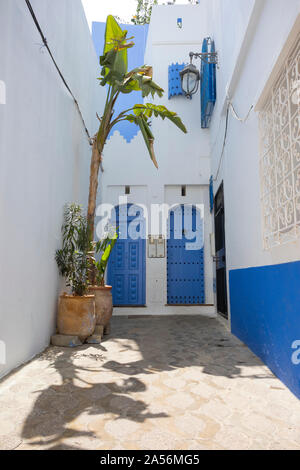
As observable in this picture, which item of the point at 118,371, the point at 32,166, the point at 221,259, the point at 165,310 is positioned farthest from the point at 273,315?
the point at 165,310

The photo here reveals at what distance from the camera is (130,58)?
7.90 m

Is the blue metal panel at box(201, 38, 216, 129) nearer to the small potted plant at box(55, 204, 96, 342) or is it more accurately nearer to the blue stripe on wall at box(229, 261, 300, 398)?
the small potted plant at box(55, 204, 96, 342)

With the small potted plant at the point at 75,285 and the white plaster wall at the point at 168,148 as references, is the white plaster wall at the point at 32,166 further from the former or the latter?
the white plaster wall at the point at 168,148

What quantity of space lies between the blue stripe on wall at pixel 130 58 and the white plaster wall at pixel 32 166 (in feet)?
9.60

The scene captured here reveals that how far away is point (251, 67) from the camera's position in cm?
319

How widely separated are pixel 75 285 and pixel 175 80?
5.15m

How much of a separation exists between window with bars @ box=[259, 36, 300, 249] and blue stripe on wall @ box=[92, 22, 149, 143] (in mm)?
4823

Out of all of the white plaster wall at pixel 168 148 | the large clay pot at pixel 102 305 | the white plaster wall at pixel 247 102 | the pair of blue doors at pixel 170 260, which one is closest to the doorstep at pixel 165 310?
the pair of blue doors at pixel 170 260

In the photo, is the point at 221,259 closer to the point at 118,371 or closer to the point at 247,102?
the point at 247,102

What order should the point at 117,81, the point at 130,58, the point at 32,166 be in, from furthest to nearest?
the point at 130,58 → the point at 117,81 → the point at 32,166

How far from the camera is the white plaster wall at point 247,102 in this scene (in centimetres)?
236

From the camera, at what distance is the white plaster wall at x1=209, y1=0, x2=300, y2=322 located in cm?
236

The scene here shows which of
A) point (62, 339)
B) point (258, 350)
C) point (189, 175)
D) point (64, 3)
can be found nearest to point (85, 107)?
point (64, 3)

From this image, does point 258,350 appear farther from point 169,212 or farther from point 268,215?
point 169,212
